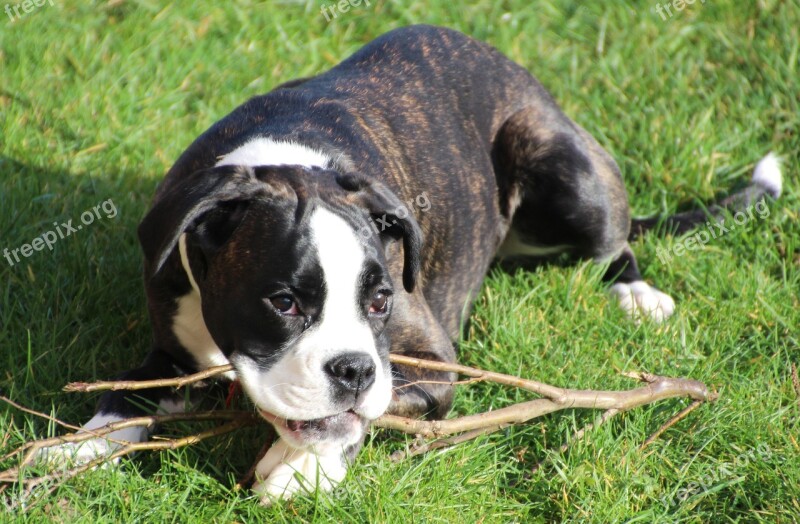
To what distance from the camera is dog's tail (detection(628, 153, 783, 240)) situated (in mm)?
5504

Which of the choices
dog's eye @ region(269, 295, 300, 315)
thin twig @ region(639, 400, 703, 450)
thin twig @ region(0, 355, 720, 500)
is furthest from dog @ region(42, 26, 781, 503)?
thin twig @ region(639, 400, 703, 450)

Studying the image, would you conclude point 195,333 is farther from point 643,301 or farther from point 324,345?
point 643,301

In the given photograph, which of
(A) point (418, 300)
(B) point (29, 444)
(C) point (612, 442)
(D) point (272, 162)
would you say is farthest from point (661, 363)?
(B) point (29, 444)

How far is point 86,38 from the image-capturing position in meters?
6.26

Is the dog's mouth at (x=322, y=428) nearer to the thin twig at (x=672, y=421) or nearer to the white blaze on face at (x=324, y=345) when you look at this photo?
the white blaze on face at (x=324, y=345)

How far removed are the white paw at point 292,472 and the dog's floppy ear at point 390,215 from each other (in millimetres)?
687

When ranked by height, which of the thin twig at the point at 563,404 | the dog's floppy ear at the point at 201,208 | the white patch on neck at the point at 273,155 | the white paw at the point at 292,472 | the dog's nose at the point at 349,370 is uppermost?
the dog's floppy ear at the point at 201,208

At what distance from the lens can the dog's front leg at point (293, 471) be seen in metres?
3.52

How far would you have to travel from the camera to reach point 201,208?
319 centimetres

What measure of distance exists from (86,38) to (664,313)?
12.4 feet

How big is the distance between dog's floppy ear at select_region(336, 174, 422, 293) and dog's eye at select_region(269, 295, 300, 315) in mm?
459

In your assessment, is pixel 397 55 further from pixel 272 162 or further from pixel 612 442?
pixel 612 442

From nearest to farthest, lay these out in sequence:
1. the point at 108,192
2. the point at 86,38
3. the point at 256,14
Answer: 1. the point at 108,192
2. the point at 86,38
3. the point at 256,14

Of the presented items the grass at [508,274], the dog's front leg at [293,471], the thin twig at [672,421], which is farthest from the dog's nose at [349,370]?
the thin twig at [672,421]
